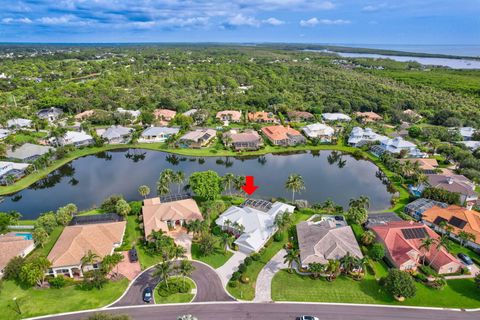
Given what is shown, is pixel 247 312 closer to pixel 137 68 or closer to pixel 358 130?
pixel 358 130

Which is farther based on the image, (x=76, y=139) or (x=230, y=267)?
(x=76, y=139)

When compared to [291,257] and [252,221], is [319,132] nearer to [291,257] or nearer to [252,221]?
[252,221]

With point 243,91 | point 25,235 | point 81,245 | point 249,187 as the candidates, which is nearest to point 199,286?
point 81,245

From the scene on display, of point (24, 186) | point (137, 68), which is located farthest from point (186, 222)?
point (137, 68)

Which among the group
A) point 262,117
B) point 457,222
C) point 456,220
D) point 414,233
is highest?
point 262,117

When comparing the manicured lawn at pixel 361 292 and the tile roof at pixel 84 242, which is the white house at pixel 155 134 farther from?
the manicured lawn at pixel 361 292

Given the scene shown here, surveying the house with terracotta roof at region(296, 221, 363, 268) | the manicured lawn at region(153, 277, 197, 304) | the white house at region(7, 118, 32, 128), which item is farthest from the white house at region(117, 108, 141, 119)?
the manicured lawn at region(153, 277, 197, 304)

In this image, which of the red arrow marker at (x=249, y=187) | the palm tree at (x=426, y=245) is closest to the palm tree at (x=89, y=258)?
the red arrow marker at (x=249, y=187)
